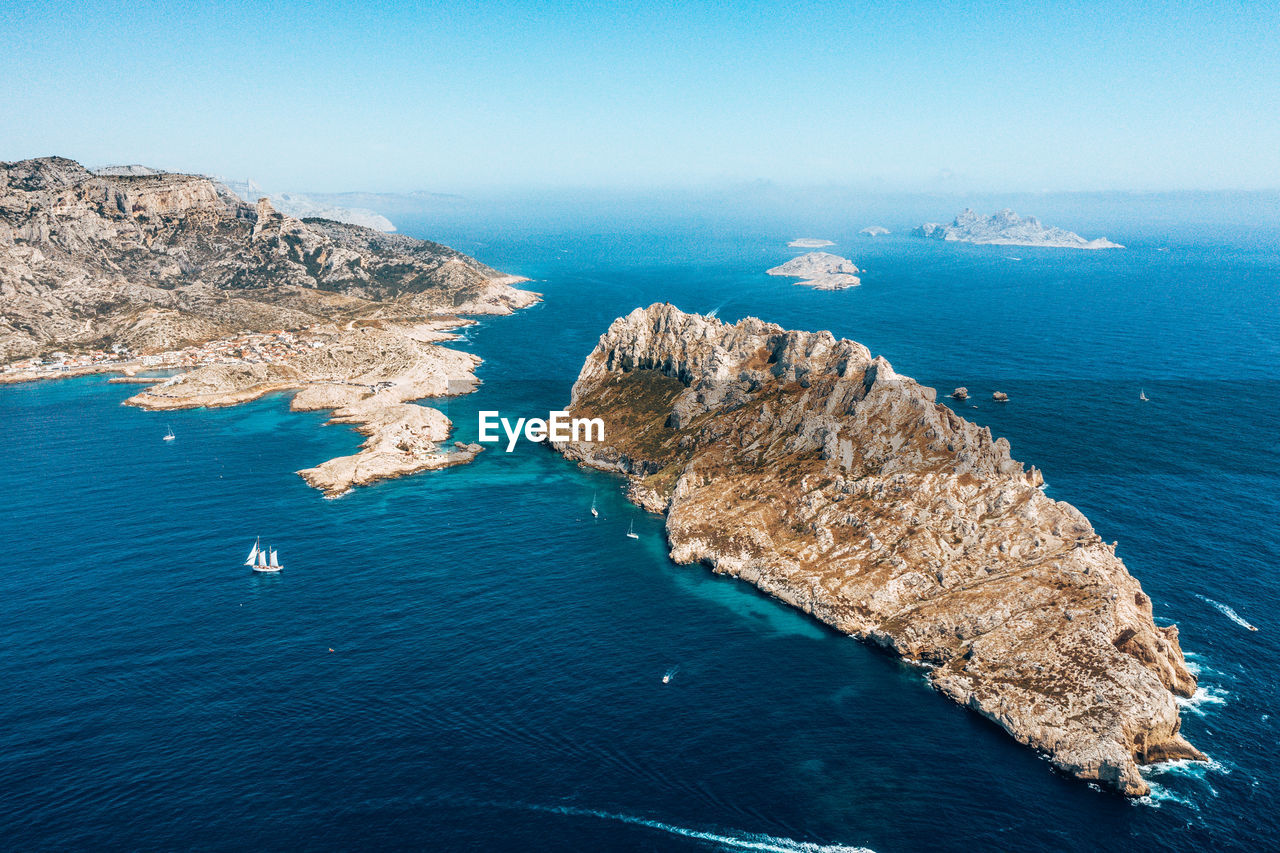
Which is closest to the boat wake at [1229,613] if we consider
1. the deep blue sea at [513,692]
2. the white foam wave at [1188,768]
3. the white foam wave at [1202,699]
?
the deep blue sea at [513,692]

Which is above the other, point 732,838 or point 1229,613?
point 1229,613

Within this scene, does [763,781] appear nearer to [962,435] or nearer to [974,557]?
[974,557]

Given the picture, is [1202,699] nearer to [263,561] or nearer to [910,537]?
[910,537]

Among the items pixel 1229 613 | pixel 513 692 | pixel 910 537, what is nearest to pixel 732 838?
pixel 513 692

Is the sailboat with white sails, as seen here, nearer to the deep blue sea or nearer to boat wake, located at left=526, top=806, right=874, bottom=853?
the deep blue sea

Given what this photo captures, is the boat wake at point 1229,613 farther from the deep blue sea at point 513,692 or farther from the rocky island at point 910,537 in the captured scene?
the rocky island at point 910,537
